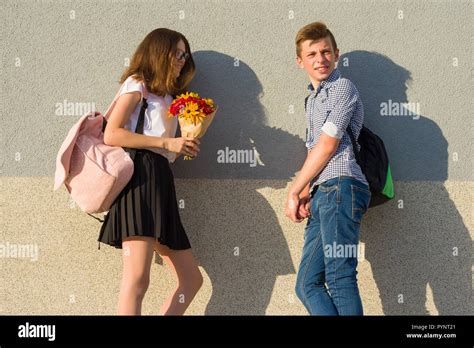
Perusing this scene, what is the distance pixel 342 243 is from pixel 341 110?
0.80 m

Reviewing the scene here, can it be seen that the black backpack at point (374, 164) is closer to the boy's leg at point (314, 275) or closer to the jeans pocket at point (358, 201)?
the jeans pocket at point (358, 201)

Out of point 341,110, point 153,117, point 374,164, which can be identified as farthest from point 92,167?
point 374,164

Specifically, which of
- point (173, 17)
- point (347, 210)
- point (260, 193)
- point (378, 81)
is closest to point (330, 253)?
point (347, 210)

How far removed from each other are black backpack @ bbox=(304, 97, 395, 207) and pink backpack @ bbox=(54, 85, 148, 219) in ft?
4.72

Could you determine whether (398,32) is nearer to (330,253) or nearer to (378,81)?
(378,81)

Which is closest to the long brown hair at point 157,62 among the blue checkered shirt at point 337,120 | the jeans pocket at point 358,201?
the blue checkered shirt at point 337,120

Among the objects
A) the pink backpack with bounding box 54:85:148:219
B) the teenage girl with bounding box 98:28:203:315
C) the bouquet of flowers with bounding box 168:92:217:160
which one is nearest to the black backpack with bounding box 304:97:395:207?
the bouquet of flowers with bounding box 168:92:217:160

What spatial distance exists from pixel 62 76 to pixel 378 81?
2.30 m

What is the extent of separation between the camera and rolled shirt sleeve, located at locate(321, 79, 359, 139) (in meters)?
4.45

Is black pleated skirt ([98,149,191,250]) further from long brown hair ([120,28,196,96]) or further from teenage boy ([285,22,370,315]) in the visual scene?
teenage boy ([285,22,370,315])

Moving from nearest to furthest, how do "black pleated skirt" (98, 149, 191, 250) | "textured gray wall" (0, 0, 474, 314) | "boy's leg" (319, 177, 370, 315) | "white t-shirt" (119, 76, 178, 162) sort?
"boy's leg" (319, 177, 370, 315), "black pleated skirt" (98, 149, 191, 250), "white t-shirt" (119, 76, 178, 162), "textured gray wall" (0, 0, 474, 314)

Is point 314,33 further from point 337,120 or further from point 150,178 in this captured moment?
point 150,178
